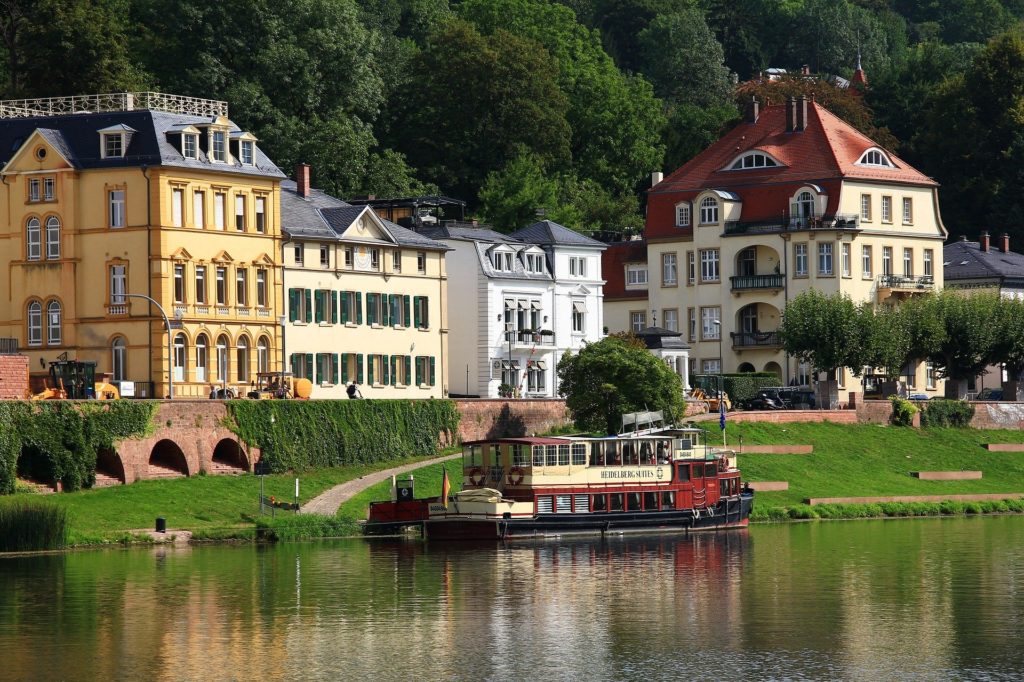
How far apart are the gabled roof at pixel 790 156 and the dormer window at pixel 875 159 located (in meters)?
0.37

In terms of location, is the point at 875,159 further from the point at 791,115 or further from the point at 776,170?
the point at 776,170

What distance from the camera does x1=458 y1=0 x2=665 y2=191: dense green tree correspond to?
17125 cm

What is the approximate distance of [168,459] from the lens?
10125cm

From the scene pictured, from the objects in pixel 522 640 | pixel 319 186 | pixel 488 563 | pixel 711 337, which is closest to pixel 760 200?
pixel 711 337

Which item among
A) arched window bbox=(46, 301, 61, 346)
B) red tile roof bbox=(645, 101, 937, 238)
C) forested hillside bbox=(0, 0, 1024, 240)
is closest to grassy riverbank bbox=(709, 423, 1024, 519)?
red tile roof bbox=(645, 101, 937, 238)

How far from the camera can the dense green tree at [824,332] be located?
13275cm

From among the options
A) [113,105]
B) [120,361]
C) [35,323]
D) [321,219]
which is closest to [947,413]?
[321,219]

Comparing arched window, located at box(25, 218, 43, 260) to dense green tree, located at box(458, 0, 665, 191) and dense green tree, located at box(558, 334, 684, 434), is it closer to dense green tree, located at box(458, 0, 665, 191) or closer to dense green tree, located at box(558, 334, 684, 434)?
dense green tree, located at box(558, 334, 684, 434)

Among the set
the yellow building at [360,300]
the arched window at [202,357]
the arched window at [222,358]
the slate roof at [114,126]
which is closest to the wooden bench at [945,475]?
the yellow building at [360,300]

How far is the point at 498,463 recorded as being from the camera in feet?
322

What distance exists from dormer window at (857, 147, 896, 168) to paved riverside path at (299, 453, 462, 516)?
46995 mm

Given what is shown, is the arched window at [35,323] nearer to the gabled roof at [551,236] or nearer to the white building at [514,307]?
the white building at [514,307]

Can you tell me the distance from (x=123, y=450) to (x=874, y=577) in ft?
113

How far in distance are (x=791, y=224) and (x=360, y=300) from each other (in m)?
35.3
